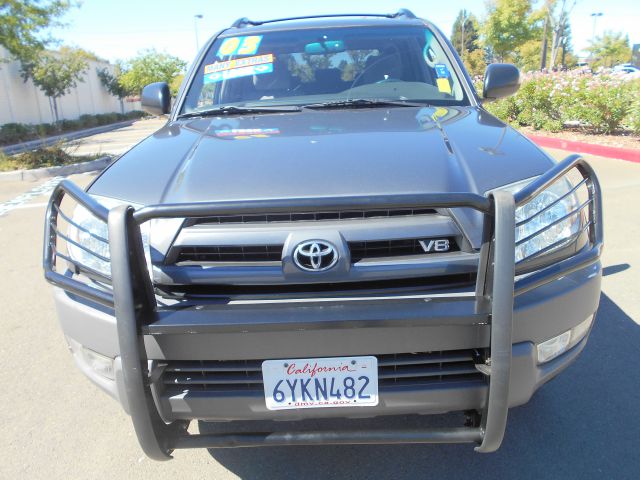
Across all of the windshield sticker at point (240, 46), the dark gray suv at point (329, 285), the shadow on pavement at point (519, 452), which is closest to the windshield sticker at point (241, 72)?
the windshield sticker at point (240, 46)

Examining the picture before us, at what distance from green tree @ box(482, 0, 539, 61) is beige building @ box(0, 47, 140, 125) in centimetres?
2782

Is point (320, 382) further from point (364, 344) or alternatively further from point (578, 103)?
point (578, 103)

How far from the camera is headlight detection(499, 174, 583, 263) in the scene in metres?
1.73

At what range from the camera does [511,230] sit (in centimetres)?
152

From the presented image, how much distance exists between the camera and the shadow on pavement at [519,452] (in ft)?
6.95

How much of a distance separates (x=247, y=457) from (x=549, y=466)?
124cm

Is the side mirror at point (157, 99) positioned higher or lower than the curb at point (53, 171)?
higher

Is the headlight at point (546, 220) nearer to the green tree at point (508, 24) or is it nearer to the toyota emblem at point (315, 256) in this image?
the toyota emblem at point (315, 256)

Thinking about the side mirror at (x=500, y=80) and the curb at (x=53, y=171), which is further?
the curb at (x=53, y=171)

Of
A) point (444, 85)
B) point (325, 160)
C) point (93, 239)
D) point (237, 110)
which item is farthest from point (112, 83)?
point (325, 160)

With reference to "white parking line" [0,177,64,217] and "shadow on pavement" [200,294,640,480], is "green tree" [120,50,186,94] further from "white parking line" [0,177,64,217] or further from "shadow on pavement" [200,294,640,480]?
"shadow on pavement" [200,294,640,480]

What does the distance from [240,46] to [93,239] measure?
73.9 inches

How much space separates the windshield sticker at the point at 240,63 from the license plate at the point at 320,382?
211cm

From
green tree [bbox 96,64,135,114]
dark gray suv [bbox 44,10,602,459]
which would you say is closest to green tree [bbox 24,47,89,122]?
green tree [bbox 96,64,135,114]
